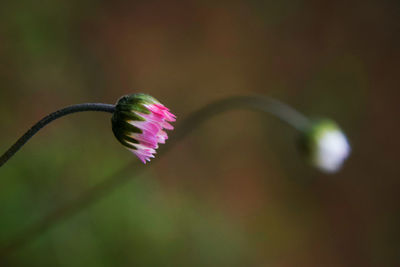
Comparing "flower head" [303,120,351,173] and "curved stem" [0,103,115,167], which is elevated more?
"flower head" [303,120,351,173]

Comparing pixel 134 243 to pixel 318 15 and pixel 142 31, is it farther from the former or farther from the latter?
pixel 318 15

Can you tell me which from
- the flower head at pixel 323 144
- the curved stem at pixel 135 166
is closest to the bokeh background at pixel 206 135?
the curved stem at pixel 135 166

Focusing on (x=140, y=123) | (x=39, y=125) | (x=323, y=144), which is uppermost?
(x=323, y=144)

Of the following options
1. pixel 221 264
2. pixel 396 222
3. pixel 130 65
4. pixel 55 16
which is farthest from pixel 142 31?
pixel 396 222

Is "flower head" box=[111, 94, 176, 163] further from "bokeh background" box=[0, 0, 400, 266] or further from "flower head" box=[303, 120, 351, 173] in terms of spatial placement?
"bokeh background" box=[0, 0, 400, 266]

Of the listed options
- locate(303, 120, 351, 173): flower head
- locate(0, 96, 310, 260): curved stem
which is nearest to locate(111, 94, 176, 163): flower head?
locate(0, 96, 310, 260): curved stem

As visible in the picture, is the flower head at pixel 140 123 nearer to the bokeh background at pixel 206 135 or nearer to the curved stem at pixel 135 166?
the curved stem at pixel 135 166

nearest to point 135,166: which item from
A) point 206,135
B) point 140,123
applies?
point 206,135

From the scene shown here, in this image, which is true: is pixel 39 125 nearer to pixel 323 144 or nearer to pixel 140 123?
pixel 140 123
